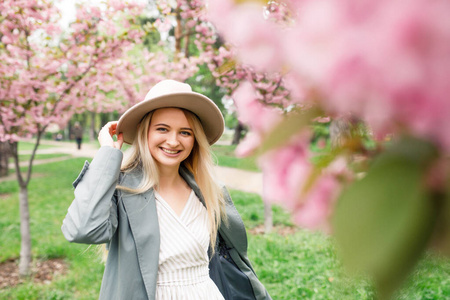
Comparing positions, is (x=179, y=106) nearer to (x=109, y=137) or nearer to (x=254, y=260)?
(x=109, y=137)

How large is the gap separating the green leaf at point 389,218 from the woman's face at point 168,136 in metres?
1.67

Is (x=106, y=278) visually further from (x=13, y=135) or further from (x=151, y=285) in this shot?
(x=13, y=135)

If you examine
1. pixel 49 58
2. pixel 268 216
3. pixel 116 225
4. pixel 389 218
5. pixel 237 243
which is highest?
pixel 389 218

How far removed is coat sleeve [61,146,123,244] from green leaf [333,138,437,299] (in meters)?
1.54

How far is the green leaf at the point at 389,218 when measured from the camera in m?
0.22

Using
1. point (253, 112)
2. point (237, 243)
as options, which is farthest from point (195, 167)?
point (253, 112)

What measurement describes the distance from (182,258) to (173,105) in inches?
30.8

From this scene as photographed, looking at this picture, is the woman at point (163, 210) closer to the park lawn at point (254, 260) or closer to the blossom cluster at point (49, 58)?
the park lawn at point (254, 260)

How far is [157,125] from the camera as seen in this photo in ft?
6.28

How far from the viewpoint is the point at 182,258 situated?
1.88 metres

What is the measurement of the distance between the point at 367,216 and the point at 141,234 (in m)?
1.64

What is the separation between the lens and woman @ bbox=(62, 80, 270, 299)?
5.59ft

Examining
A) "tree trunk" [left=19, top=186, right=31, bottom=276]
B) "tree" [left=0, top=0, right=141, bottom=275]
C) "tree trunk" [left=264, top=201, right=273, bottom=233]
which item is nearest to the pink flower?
"tree" [left=0, top=0, right=141, bottom=275]

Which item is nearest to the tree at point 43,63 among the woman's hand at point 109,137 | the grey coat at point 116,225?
the woman's hand at point 109,137
